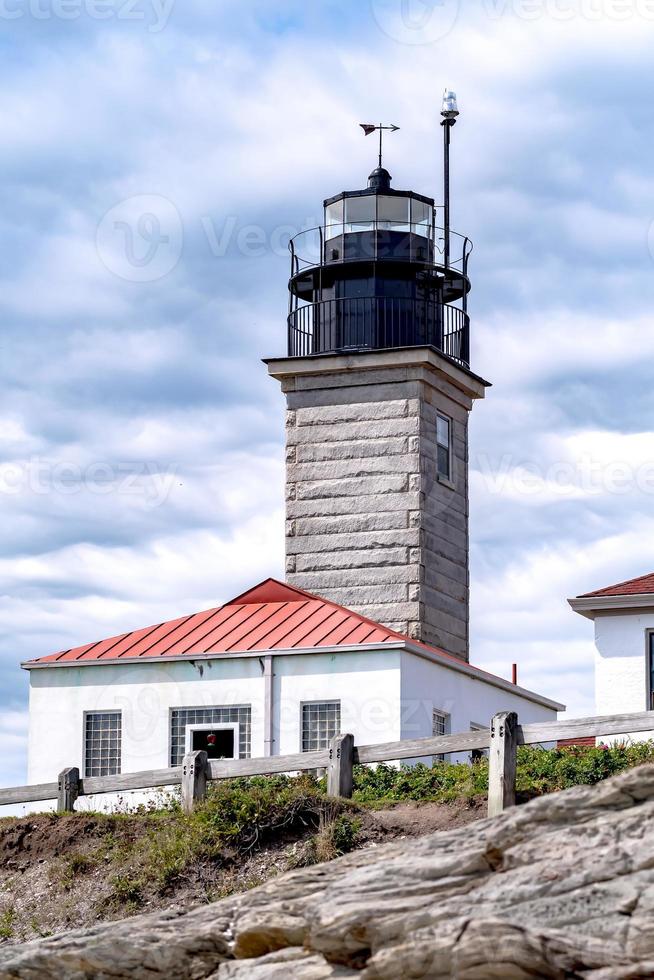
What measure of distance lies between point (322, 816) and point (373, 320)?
20130 mm

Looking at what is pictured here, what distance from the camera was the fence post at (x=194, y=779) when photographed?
60.0 ft

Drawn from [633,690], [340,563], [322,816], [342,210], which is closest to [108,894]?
[322,816]

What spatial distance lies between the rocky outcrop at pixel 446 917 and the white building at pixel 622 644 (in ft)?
61.6

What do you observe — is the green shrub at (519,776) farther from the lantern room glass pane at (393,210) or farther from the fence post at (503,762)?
the lantern room glass pane at (393,210)

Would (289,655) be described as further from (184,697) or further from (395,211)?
(395,211)

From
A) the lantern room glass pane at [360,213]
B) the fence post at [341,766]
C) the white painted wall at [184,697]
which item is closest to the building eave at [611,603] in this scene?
the white painted wall at [184,697]

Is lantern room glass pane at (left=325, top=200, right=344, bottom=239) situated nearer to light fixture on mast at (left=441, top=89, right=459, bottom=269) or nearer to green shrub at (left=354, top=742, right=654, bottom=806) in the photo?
light fixture on mast at (left=441, top=89, right=459, bottom=269)

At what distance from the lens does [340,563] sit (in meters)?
34.5

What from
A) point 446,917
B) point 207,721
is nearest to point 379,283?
point 207,721

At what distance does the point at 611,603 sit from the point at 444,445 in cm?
751

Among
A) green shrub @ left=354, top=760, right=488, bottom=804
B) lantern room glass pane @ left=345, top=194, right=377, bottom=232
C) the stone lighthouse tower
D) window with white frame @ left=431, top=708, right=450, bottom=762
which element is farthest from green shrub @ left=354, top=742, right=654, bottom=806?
lantern room glass pane @ left=345, top=194, right=377, bottom=232

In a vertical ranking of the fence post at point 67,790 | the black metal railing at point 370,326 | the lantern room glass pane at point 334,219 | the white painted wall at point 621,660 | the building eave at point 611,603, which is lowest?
the fence post at point 67,790

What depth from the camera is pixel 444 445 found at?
1400 inches

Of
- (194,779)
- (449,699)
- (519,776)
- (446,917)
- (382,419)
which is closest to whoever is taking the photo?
(446,917)
